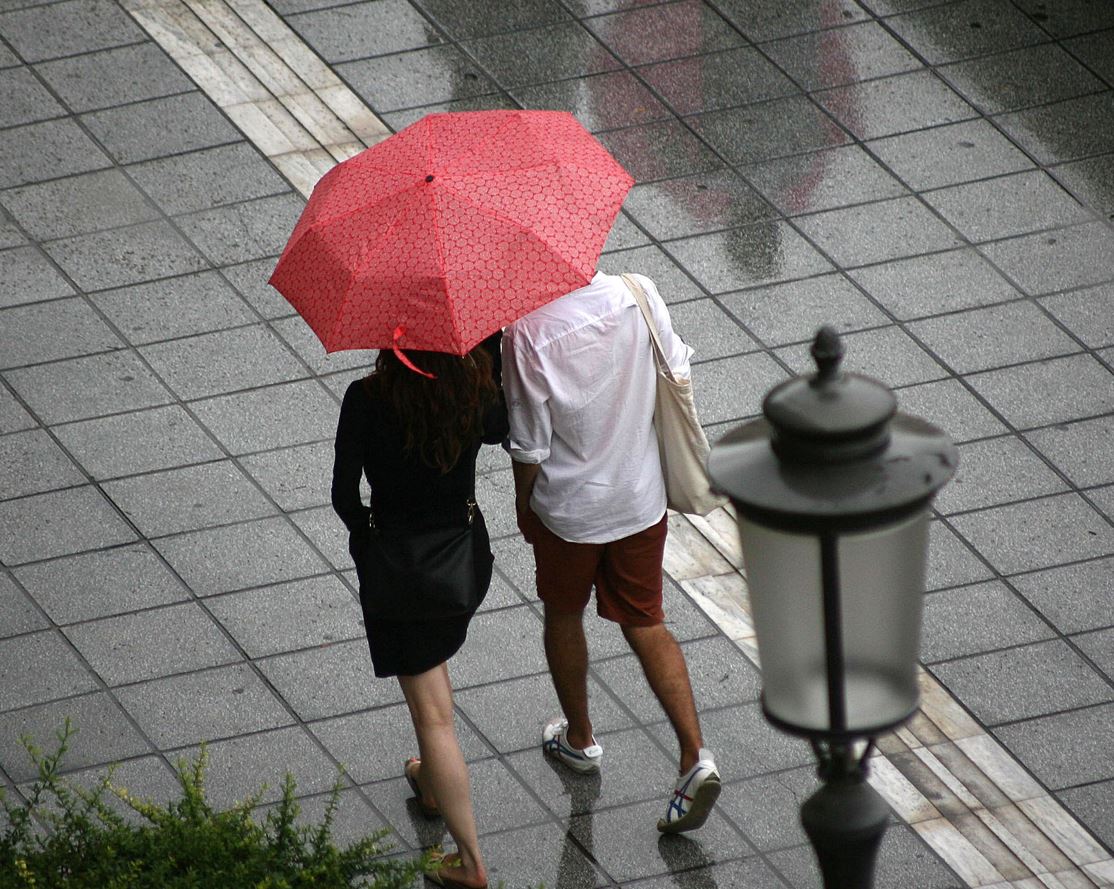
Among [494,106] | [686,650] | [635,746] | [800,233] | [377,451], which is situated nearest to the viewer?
[377,451]

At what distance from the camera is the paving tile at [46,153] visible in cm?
862

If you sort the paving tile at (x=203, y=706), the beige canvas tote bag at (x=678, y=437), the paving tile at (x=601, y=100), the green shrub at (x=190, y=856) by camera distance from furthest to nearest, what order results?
1. the paving tile at (x=601, y=100)
2. the paving tile at (x=203, y=706)
3. the beige canvas tote bag at (x=678, y=437)
4. the green shrub at (x=190, y=856)

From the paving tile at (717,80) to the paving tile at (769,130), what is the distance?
0.09 m

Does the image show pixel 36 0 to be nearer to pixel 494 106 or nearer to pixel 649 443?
pixel 494 106

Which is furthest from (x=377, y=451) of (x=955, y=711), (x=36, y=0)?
(x=36, y=0)

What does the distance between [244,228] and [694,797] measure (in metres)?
4.04

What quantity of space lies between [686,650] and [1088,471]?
1.80 m

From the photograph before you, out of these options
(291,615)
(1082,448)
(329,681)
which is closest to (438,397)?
(329,681)

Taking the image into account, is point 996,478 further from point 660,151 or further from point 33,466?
point 33,466

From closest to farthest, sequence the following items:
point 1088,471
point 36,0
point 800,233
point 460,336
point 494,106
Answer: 1. point 460,336
2. point 1088,471
3. point 800,233
4. point 494,106
5. point 36,0

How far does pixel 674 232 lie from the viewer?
8.12 metres

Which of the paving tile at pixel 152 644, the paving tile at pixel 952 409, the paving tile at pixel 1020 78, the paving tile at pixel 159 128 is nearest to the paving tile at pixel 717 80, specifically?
the paving tile at pixel 1020 78

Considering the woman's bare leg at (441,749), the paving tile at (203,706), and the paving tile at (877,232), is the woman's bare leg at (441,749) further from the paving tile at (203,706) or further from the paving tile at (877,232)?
the paving tile at (877,232)

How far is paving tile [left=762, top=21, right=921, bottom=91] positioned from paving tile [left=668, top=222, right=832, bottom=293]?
4.48 ft
